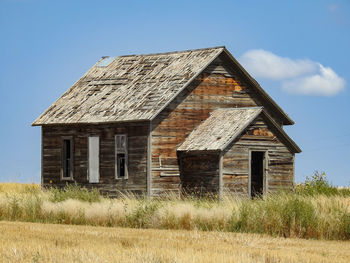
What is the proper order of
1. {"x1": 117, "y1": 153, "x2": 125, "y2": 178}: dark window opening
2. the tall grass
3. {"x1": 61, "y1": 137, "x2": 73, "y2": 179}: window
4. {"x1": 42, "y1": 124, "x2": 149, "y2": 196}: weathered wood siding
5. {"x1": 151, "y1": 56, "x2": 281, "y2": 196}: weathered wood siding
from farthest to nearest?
1. {"x1": 61, "y1": 137, "x2": 73, "y2": 179}: window
2. {"x1": 117, "y1": 153, "x2": 125, "y2": 178}: dark window opening
3. {"x1": 42, "y1": 124, "x2": 149, "y2": 196}: weathered wood siding
4. {"x1": 151, "y1": 56, "x2": 281, "y2": 196}: weathered wood siding
5. the tall grass

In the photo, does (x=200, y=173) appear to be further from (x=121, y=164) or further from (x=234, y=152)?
(x=121, y=164)

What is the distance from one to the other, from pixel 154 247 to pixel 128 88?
1960cm

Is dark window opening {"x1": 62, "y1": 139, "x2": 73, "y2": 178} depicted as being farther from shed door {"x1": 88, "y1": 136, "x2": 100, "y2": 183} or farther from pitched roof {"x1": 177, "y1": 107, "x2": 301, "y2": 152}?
pitched roof {"x1": 177, "y1": 107, "x2": 301, "y2": 152}

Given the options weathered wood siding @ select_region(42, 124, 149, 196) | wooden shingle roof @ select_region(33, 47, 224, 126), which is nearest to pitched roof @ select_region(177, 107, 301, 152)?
weathered wood siding @ select_region(42, 124, 149, 196)

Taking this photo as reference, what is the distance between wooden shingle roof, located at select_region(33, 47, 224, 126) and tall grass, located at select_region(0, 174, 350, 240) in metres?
6.89

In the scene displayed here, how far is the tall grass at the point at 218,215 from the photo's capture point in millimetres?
20016

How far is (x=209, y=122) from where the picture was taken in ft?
105

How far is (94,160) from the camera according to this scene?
3322 cm

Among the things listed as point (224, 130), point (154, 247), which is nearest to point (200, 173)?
point (224, 130)

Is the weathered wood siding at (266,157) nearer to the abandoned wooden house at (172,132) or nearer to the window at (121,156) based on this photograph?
the abandoned wooden house at (172,132)

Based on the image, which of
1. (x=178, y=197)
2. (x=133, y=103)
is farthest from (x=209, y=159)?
(x=133, y=103)

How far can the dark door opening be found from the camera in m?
32.5

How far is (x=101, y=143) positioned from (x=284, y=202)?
13.7 meters

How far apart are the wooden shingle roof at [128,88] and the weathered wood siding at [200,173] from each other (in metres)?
2.45
